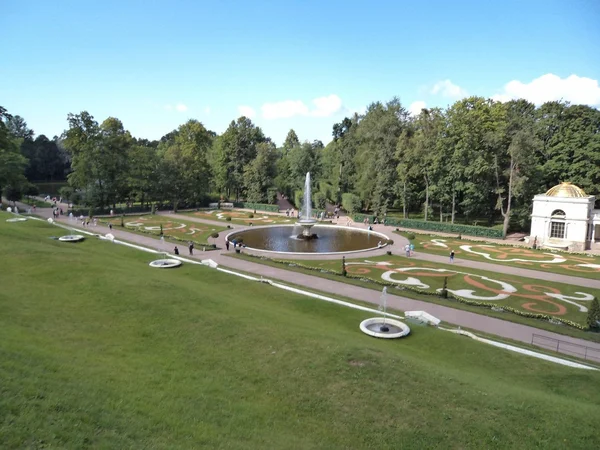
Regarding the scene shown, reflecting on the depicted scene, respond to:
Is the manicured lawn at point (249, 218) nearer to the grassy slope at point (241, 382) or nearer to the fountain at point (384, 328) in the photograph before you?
the fountain at point (384, 328)

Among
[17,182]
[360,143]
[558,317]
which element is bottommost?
[558,317]

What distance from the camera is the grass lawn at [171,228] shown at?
47531 mm

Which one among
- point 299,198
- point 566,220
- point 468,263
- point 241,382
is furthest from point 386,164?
point 241,382

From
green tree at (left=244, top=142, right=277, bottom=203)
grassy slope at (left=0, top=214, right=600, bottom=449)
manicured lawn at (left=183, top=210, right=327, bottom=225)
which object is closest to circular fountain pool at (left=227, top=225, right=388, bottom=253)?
manicured lawn at (left=183, top=210, right=327, bottom=225)

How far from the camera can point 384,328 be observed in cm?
1948

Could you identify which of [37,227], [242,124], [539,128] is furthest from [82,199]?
[539,128]

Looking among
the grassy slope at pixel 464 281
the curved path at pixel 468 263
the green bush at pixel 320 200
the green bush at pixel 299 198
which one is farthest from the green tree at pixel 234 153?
the grassy slope at pixel 464 281

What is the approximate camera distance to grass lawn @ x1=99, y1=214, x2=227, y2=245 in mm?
47531

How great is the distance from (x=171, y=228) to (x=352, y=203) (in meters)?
32.4

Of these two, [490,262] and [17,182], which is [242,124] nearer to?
[17,182]

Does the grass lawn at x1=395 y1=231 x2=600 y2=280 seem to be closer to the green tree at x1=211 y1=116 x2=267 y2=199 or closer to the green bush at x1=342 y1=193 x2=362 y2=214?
the green bush at x1=342 y1=193 x2=362 y2=214

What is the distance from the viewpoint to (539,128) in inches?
2361

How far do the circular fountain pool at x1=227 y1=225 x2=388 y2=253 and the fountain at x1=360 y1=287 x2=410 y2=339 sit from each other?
830 inches

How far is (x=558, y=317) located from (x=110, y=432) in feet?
78.3
